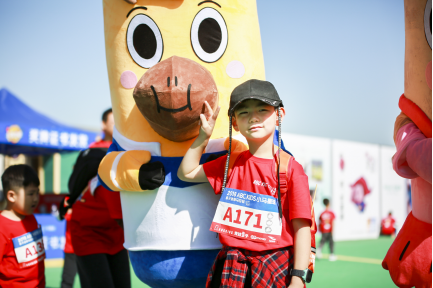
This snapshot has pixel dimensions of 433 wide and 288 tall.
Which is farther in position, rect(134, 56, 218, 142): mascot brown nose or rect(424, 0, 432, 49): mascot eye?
rect(134, 56, 218, 142): mascot brown nose

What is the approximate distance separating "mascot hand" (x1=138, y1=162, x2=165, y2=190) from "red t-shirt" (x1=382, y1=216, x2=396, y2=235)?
13681mm

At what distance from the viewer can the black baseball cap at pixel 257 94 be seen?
1.86 meters

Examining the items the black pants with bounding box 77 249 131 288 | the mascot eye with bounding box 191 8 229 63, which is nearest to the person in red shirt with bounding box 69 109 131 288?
the black pants with bounding box 77 249 131 288

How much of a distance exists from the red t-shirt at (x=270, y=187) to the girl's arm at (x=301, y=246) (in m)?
0.04

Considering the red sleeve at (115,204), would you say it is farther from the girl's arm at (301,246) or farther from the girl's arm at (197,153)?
the girl's arm at (301,246)

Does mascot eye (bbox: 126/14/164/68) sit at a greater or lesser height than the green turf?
greater

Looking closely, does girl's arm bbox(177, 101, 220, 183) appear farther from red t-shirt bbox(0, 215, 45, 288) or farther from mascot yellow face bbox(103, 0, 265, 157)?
red t-shirt bbox(0, 215, 45, 288)

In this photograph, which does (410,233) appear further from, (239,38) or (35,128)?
(35,128)

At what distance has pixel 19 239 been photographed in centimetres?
289

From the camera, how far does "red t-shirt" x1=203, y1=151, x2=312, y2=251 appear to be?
181cm

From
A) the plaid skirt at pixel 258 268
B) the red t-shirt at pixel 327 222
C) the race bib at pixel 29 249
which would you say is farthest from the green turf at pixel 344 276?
the plaid skirt at pixel 258 268

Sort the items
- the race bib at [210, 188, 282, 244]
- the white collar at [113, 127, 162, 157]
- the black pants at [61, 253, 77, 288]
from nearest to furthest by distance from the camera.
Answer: the race bib at [210, 188, 282, 244], the white collar at [113, 127, 162, 157], the black pants at [61, 253, 77, 288]

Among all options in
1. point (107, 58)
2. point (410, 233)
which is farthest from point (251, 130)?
point (107, 58)

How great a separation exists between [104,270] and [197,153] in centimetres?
158
